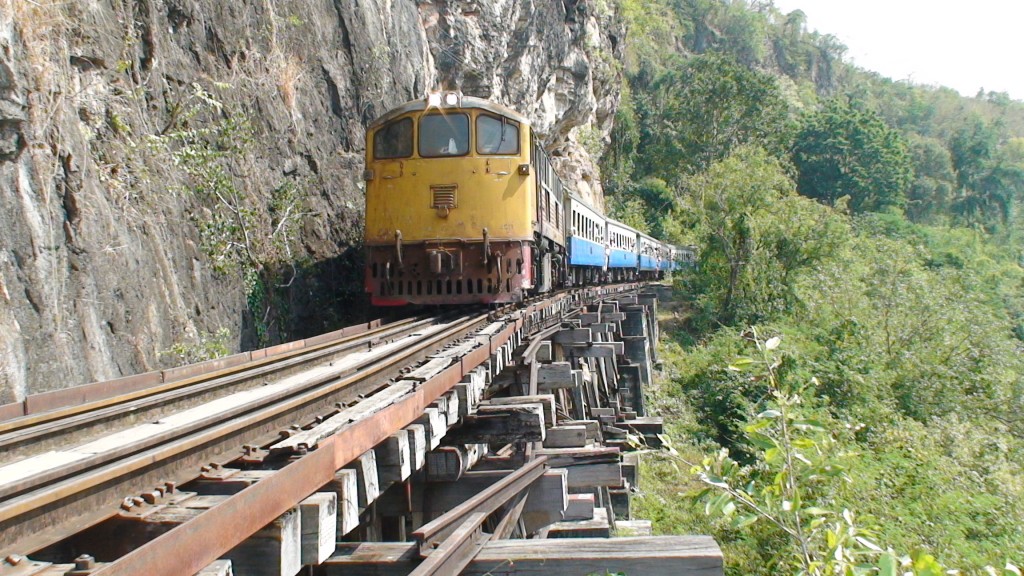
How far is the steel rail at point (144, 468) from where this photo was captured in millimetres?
1984

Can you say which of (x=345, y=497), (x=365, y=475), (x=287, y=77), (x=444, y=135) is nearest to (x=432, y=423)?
(x=365, y=475)

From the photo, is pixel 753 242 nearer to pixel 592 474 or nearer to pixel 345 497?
pixel 592 474

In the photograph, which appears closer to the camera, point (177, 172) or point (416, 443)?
point (416, 443)

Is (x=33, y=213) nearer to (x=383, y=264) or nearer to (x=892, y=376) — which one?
(x=383, y=264)

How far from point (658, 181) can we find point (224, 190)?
3695 centimetres

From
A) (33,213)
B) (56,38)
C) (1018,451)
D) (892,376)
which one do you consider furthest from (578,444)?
(892,376)

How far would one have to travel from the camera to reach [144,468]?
2.46 meters

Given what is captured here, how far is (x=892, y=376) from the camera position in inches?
649

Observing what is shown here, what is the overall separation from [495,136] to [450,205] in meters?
1.06

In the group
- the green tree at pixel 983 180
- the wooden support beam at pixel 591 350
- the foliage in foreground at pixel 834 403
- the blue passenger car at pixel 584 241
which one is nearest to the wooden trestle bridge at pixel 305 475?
the foliage in foreground at pixel 834 403

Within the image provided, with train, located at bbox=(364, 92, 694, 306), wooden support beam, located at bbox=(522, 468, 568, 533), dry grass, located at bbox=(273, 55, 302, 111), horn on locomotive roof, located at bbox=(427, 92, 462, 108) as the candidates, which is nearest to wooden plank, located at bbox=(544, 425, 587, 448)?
wooden support beam, located at bbox=(522, 468, 568, 533)

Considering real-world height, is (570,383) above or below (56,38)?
below

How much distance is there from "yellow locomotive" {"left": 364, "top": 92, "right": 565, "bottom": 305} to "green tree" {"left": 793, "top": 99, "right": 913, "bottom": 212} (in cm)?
4465

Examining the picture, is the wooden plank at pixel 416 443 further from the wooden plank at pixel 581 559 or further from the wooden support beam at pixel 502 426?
the wooden support beam at pixel 502 426
